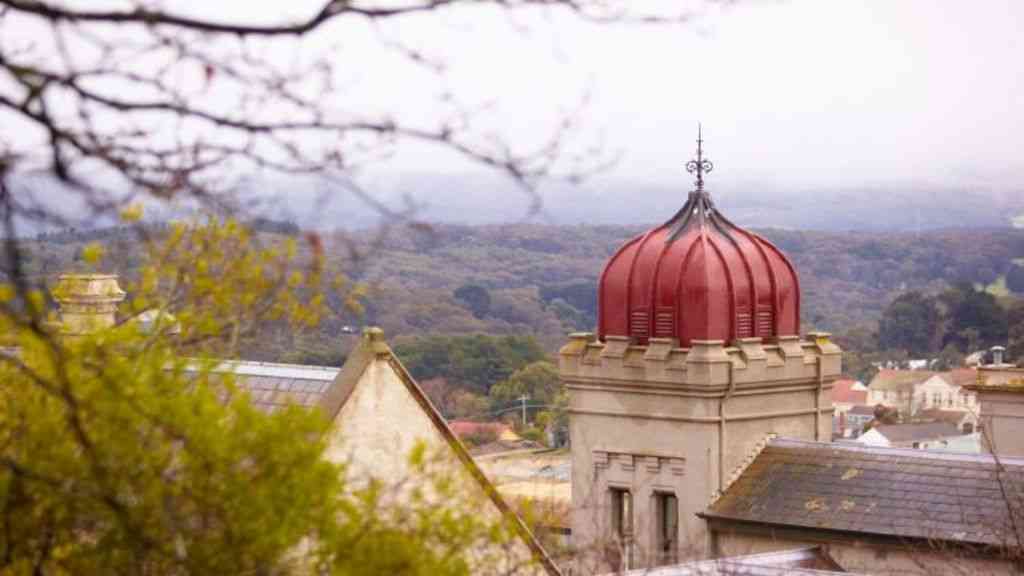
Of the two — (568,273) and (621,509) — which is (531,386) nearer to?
(621,509)

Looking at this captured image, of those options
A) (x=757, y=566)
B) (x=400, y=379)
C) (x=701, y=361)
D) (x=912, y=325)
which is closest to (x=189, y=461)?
(x=400, y=379)

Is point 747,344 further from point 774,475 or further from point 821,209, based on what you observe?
point 821,209

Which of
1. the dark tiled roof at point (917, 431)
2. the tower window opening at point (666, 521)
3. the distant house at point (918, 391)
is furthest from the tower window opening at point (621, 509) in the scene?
the distant house at point (918, 391)

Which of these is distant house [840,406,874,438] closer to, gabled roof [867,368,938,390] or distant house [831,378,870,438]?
distant house [831,378,870,438]

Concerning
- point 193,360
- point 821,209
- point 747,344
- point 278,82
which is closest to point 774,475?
point 747,344

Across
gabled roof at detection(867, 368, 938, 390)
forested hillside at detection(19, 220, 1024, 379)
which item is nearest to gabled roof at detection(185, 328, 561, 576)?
forested hillside at detection(19, 220, 1024, 379)

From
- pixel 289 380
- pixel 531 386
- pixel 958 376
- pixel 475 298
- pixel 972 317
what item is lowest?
pixel 958 376

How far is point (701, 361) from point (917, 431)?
6234 centimetres

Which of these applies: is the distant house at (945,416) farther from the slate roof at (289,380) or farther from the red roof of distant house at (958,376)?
the slate roof at (289,380)

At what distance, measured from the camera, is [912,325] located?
4970 inches

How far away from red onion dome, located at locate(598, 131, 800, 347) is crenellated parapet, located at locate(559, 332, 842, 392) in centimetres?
23

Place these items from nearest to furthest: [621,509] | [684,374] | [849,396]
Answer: [684,374]
[621,509]
[849,396]

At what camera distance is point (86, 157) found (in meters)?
7.39

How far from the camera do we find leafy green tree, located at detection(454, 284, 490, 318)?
103 meters
